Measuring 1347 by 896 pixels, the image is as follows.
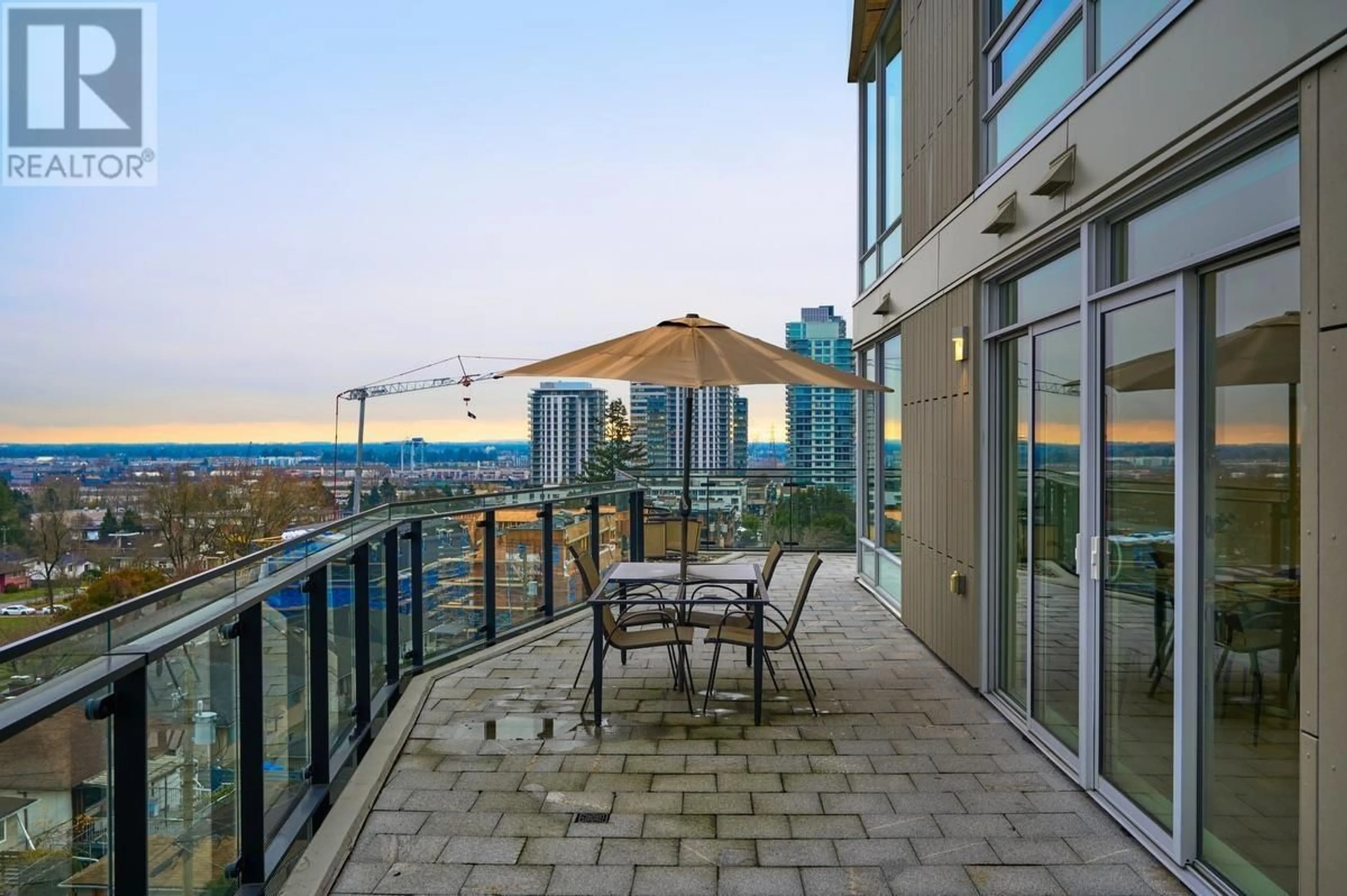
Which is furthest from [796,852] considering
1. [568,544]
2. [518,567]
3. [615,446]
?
[615,446]

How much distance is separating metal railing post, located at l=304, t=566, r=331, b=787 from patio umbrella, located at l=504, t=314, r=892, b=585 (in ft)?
5.64

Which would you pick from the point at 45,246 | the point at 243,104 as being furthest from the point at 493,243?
the point at 45,246

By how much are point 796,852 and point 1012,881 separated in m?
0.71

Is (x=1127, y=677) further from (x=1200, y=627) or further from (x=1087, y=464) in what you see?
(x=1087, y=464)

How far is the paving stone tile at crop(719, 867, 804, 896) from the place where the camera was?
9.19ft

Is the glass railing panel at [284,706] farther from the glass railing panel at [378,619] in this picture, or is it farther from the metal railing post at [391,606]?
the metal railing post at [391,606]

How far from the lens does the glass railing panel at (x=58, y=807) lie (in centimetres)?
144

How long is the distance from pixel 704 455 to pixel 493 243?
796 inches

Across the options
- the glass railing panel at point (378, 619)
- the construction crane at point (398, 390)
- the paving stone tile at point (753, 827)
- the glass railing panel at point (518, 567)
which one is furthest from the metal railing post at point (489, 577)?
the construction crane at point (398, 390)

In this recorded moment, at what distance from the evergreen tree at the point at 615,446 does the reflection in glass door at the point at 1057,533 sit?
25.5 meters

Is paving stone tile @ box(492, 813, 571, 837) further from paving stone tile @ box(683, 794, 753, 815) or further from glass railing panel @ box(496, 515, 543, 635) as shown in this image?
glass railing panel @ box(496, 515, 543, 635)

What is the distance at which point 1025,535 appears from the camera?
452cm

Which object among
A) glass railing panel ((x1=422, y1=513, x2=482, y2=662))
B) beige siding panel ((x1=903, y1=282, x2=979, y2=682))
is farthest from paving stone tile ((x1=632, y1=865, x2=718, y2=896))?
glass railing panel ((x1=422, y1=513, x2=482, y2=662))

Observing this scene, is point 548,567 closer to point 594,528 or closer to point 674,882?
point 594,528
